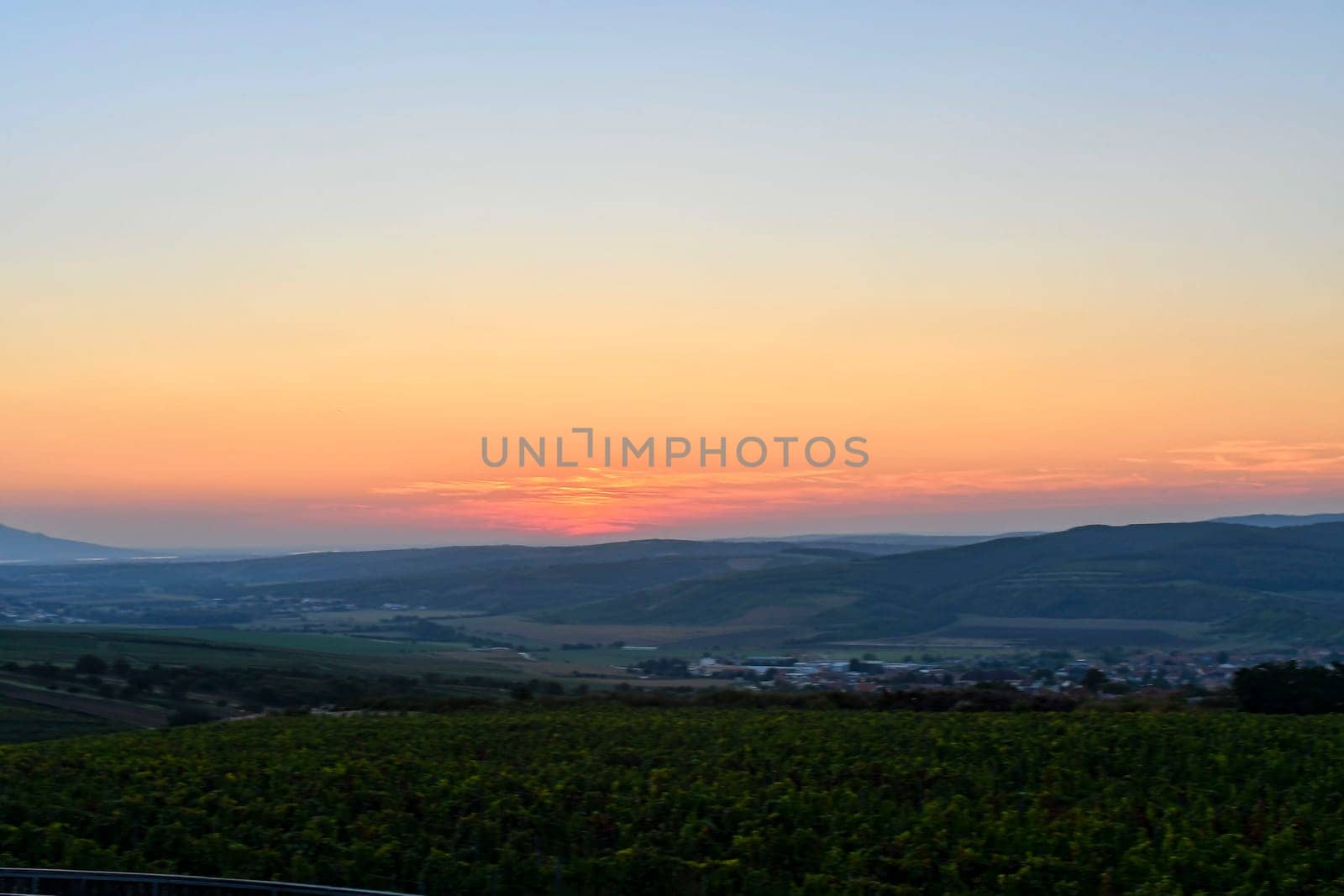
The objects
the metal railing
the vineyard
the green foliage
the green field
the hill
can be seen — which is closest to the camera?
the metal railing

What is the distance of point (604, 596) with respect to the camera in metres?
187

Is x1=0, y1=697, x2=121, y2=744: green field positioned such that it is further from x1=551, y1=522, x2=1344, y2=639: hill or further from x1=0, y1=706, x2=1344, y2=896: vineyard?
x1=551, y1=522, x2=1344, y2=639: hill

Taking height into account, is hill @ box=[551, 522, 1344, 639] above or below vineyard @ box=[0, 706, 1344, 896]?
below

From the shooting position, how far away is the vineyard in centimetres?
1686

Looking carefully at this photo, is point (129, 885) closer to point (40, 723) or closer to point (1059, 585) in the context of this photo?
point (40, 723)

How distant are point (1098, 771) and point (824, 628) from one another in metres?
119

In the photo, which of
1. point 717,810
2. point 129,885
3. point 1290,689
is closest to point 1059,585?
point 1290,689

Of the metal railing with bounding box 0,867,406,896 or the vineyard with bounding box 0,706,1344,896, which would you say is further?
the vineyard with bounding box 0,706,1344,896

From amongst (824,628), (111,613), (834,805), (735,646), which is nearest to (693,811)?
(834,805)

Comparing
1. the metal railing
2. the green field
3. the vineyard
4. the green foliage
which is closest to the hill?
the green foliage

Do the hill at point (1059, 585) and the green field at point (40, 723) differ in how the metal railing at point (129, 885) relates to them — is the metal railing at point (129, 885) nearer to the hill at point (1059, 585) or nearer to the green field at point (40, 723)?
the green field at point (40, 723)

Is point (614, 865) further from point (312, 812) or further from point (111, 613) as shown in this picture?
point (111, 613)

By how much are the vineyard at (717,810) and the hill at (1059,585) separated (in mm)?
107556

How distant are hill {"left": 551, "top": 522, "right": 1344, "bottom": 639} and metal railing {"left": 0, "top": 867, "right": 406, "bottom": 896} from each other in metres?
124
